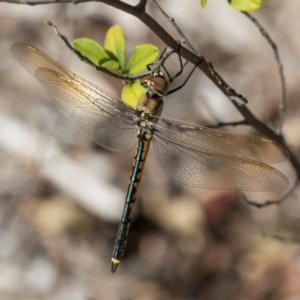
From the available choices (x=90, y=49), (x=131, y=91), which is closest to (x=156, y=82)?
(x=131, y=91)

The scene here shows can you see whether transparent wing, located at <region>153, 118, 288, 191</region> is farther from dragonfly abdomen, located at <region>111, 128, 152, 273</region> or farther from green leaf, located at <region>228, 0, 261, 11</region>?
green leaf, located at <region>228, 0, 261, 11</region>

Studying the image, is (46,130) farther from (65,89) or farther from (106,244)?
(65,89)

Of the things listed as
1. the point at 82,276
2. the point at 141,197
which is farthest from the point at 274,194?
the point at 82,276

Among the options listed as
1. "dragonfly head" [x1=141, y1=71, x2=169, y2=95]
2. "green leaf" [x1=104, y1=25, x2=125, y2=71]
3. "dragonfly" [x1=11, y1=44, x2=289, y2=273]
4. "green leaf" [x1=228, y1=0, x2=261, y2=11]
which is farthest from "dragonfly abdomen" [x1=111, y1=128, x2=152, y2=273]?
"green leaf" [x1=228, y1=0, x2=261, y2=11]

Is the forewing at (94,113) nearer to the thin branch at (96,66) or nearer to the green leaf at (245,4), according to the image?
the thin branch at (96,66)

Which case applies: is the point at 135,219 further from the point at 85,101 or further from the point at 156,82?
the point at 156,82
